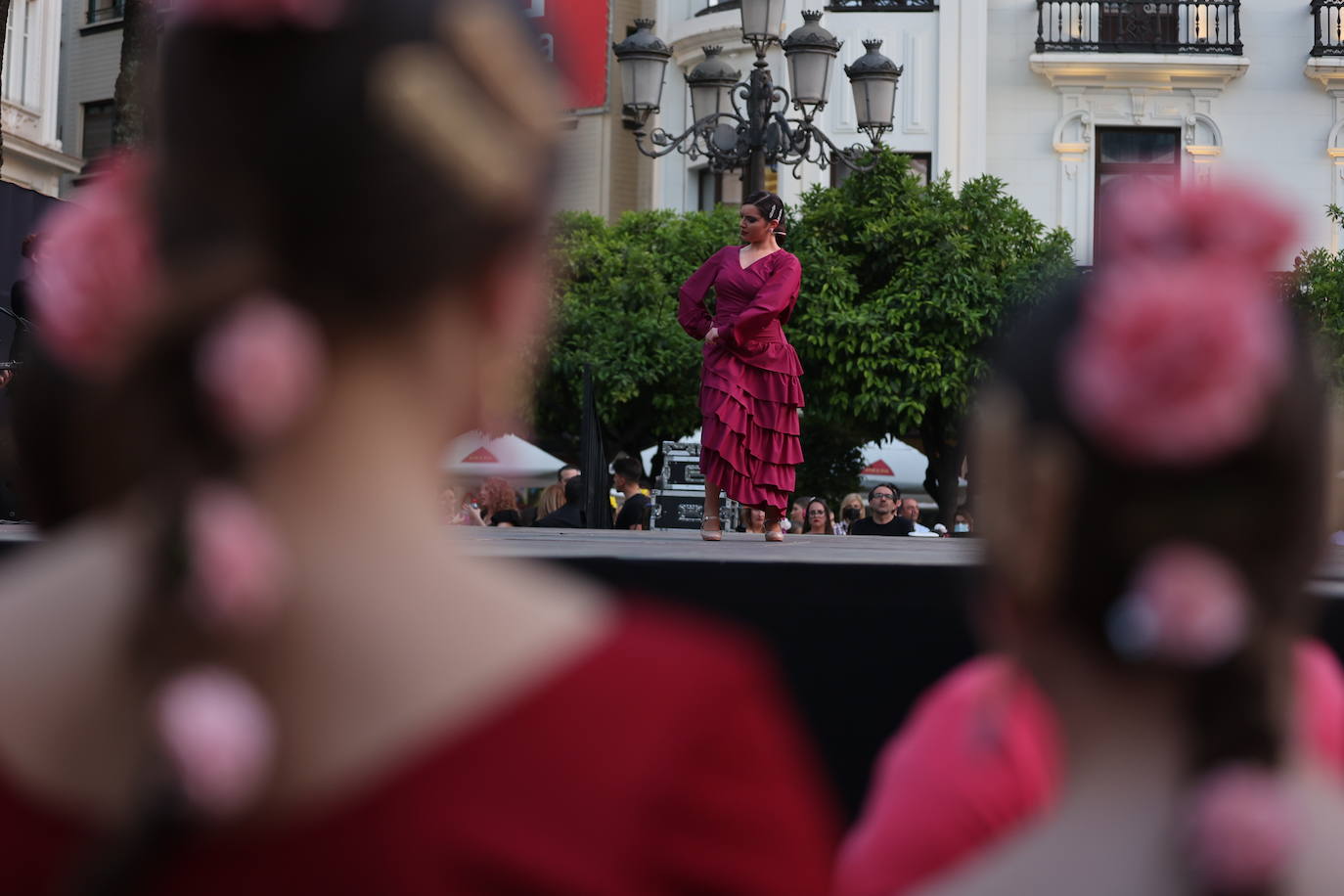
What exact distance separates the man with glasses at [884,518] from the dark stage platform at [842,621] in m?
8.37

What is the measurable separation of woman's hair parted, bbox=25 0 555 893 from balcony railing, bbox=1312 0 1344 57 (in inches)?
1102

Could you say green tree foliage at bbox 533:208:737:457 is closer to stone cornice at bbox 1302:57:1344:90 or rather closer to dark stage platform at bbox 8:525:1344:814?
stone cornice at bbox 1302:57:1344:90

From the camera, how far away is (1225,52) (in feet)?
88.5

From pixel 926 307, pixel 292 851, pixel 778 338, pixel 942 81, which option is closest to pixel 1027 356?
pixel 292 851

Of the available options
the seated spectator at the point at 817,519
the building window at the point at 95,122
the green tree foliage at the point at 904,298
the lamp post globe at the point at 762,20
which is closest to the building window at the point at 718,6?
the green tree foliage at the point at 904,298

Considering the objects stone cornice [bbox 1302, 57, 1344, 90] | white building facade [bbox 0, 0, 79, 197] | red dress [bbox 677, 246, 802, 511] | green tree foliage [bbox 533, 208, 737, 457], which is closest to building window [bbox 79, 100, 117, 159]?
white building facade [bbox 0, 0, 79, 197]

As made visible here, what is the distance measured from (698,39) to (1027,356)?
2748 centimetres

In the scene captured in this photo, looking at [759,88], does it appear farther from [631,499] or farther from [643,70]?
[631,499]

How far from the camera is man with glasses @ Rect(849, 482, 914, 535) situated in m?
12.5

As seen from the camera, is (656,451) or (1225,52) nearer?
(656,451)

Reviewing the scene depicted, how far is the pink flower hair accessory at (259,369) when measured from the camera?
2.75ft

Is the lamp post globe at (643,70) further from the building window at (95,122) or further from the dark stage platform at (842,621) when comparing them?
the building window at (95,122)

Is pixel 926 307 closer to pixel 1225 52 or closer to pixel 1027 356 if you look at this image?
pixel 1225 52

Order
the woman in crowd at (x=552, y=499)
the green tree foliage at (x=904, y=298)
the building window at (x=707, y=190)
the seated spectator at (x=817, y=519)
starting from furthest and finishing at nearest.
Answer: the building window at (x=707, y=190) < the green tree foliage at (x=904, y=298) < the seated spectator at (x=817, y=519) < the woman in crowd at (x=552, y=499)
